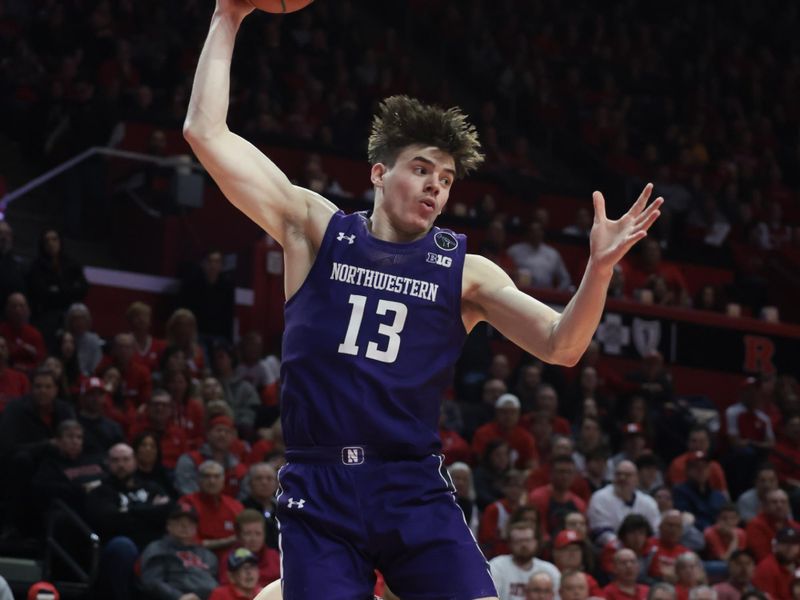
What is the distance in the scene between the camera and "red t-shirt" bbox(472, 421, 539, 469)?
536 inches

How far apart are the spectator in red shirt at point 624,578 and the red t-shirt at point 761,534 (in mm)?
2174

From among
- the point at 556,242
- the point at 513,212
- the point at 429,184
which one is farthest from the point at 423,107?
the point at 513,212

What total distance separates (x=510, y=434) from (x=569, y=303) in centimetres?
903

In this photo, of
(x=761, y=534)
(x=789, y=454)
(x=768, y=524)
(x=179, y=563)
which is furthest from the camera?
(x=789, y=454)

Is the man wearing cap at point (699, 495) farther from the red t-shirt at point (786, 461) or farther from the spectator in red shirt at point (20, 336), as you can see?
the spectator in red shirt at point (20, 336)

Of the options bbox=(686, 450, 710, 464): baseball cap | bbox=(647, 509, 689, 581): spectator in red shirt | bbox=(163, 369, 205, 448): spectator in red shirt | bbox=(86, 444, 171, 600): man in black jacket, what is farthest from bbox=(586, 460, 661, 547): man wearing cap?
bbox=(86, 444, 171, 600): man in black jacket

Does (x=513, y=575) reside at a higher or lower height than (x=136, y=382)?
lower

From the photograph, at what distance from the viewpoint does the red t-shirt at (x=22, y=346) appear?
41.8 feet

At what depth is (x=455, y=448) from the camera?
13.2 m

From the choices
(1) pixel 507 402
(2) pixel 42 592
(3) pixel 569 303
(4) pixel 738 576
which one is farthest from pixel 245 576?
(3) pixel 569 303

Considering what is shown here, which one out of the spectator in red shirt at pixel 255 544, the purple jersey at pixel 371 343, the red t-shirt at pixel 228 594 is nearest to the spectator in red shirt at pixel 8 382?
the spectator in red shirt at pixel 255 544

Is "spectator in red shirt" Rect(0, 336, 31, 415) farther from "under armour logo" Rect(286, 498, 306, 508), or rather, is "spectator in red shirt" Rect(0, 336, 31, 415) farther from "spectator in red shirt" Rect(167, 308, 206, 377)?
"under armour logo" Rect(286, 498, 306, 508)

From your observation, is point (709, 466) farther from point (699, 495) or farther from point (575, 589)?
point (575, 589)

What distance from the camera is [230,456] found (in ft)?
39.5
